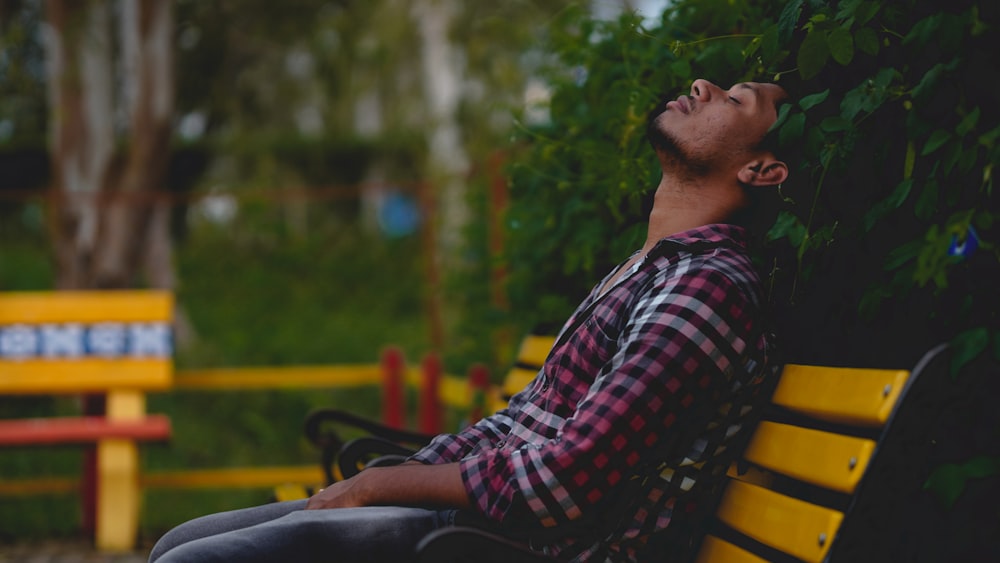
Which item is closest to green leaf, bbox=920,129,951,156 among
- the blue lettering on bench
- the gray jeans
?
the gray jeans

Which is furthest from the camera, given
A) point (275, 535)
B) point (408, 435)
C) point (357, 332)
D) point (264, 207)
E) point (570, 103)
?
point (264, 207)

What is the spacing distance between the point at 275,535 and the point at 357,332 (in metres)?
14.5

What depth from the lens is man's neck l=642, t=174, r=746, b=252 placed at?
98.0 inches

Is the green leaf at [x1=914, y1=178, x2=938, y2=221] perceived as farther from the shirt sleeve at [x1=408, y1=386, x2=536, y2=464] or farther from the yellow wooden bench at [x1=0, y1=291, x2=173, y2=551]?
the yellow wooden bench at [x1=0, y1=291, x2=173, y2=551]

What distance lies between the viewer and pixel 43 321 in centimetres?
667

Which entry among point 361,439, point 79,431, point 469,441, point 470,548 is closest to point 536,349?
point 361,439

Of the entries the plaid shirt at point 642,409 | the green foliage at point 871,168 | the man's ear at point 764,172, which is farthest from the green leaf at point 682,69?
the plaid shirt at point 642,409

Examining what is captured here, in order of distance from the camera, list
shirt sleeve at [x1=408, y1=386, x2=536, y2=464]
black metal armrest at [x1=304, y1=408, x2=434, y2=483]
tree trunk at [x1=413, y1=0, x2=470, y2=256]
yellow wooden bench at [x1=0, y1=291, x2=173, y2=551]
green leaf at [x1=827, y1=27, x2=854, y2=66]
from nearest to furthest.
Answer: green leaf at [x1=827, y1=27, x2=854, y2=66], shirt sleeve at [x1=408, y1=386, x2=536, y2=464], black metal armrest at [x1=304, y1=408, x2=434, y2=483], yellow wooden bench at [x1=0, y1=291, x2=173, y2=551], tree trunk at [x1=413, y1=0, x2=470, y2=256]

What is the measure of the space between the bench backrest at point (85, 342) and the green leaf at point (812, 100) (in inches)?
197

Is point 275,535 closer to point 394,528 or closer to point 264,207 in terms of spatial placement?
point 394,528

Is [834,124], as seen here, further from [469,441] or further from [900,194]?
[469,441]

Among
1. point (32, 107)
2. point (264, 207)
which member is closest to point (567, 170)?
point (264, 207)

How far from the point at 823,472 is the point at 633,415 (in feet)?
1.13

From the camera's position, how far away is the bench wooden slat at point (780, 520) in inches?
77.5
